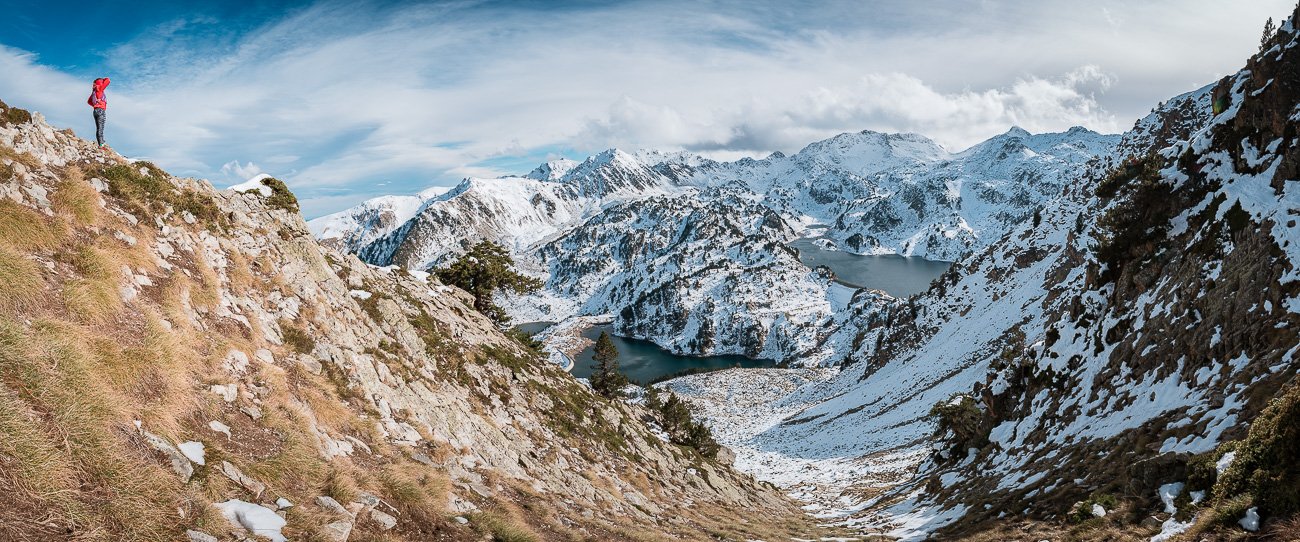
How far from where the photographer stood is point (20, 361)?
682cm

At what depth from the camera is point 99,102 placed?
17.6 meters

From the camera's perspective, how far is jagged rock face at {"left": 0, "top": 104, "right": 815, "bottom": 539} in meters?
8.38

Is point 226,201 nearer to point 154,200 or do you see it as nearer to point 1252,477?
point 154,200

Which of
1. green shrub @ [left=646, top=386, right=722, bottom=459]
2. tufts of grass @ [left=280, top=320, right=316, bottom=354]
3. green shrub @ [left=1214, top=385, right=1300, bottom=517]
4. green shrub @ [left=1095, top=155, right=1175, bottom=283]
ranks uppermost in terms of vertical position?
green shrub @ [left=1095, top=155, right=1175, bottom=283]

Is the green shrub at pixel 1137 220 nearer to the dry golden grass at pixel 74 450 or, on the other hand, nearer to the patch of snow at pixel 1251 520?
the patch of snow at pixel 1251 520

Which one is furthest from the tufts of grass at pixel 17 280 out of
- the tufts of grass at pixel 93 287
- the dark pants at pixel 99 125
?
the dark pants at pixel 99 125

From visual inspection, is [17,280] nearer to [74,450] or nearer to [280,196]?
[74,450]

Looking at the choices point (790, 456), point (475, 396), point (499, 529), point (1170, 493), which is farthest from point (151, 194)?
point (790, 456)

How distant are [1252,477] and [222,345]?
19.4 m

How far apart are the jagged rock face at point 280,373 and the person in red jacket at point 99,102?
3246mm

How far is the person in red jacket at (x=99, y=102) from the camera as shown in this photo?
17297 millimetres

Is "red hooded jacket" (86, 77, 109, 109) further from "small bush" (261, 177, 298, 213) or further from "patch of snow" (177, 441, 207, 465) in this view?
"patch of snow" (177, 441, 207, 465)

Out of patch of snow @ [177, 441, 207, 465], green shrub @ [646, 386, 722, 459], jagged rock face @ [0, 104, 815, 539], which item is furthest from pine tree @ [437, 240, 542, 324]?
patch of snow @ [177, 441, 207, 465]

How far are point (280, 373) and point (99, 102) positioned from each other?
13.7 m
